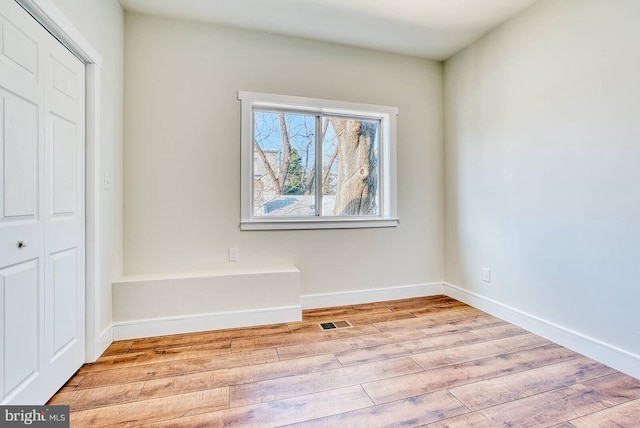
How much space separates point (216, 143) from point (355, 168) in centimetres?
141

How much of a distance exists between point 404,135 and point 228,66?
189cm

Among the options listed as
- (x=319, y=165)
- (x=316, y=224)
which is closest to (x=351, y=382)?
(x=316, y=224)

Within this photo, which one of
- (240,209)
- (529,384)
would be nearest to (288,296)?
(240,209)

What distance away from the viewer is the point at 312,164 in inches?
117

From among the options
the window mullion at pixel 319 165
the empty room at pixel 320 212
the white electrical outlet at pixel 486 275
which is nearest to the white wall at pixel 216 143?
the empty room at pixel 320 212

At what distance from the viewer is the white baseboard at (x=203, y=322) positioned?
7.47 ft

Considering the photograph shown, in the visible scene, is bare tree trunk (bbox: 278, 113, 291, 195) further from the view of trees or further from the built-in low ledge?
the built-in low ledge

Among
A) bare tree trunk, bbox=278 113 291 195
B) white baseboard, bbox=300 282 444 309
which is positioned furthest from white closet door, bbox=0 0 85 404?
white baseboard, bbox=300 282 444 309

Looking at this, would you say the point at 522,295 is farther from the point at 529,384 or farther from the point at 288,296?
the point at 288,296

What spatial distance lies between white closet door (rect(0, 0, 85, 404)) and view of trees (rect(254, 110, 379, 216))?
1.39m

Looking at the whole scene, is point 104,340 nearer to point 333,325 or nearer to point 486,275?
point 333,325

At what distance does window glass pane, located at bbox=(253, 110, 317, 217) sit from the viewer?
282 cm

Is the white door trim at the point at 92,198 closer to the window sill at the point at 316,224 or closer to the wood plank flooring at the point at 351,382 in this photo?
the wood plank flooring at the point at 351,382

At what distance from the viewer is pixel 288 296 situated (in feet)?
8.58
